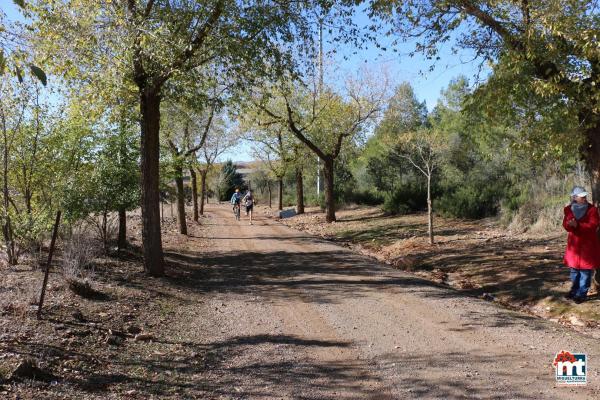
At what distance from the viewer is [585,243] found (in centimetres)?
769

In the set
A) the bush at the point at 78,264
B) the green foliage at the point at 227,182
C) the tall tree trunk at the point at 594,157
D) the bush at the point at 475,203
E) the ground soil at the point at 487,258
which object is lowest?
the ground soil at the point at 487,258

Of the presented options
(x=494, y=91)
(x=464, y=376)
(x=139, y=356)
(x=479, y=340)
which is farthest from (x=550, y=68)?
(x=139, y=356)

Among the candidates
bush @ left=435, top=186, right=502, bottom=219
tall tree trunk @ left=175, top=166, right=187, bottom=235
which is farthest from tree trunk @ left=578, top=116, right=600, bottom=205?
tall tree trunk @ left=175, top=166, right=187, bottom=235

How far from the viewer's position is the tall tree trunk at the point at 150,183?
34.8 ft

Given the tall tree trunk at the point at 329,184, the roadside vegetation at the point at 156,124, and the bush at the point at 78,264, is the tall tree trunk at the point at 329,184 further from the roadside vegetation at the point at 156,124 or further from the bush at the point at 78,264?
the bush at the point at 78,264

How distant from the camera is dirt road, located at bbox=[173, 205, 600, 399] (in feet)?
16.3

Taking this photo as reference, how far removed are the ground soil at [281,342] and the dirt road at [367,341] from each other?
20 mm

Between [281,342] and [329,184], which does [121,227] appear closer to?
[281,342]

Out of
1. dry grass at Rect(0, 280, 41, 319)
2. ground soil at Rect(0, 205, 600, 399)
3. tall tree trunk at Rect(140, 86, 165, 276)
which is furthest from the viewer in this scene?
tall tree trunk at Rect(140, 86, 165, 276)

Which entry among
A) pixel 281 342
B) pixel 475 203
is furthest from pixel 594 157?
pixel 475 203

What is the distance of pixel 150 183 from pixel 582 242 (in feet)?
26.8

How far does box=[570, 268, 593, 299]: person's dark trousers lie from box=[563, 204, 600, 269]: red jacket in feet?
0.48

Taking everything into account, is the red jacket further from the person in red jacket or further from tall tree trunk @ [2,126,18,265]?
tall tree trunk @ [2,126,18,265]

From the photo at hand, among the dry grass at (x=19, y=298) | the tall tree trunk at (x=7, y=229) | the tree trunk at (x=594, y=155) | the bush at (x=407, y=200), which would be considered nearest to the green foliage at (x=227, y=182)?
the bush at (x=407, y=200)
